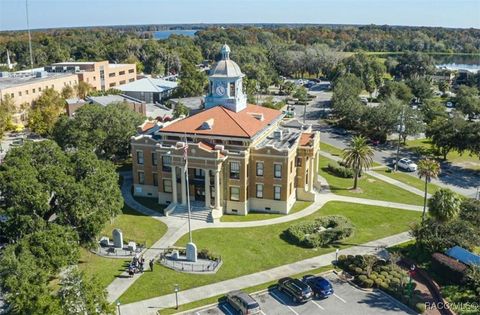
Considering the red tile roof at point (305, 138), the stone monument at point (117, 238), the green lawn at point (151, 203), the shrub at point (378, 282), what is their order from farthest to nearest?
the red tile roof at point (305, 138) < the green lawn at point (151, 203) < the stone monument at point (117, 238) < the shrub at point (378, 282)

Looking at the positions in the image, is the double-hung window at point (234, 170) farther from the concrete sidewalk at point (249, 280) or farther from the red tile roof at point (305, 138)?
the concrete sidewalk at point (249, 280)

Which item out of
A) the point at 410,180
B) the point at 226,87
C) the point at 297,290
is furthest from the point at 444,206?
the point at 226,87

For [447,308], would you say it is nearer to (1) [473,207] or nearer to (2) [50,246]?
(1) [473,207]

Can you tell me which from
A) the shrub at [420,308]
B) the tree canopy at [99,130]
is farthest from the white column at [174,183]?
the shrub at [420,308]

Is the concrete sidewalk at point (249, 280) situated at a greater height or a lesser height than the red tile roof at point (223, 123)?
lesser

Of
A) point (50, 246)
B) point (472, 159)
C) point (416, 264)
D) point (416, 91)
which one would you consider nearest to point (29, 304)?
point (50, 246)
